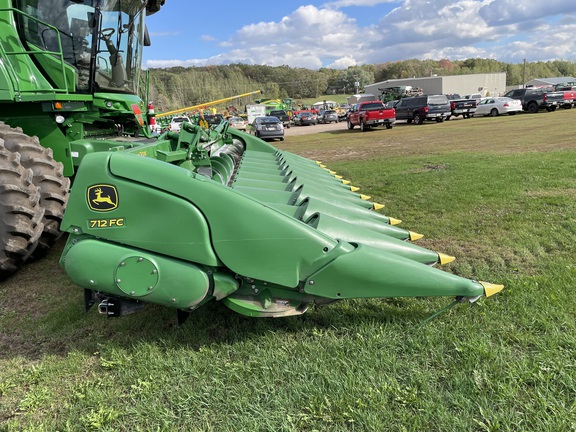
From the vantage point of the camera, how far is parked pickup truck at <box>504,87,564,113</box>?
85.4 ft

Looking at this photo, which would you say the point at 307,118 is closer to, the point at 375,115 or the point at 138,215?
the point at 375,115

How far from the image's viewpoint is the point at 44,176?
3.53 m

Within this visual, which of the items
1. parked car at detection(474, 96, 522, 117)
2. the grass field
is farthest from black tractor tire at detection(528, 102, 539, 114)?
the grass field

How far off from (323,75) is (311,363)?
130 metres

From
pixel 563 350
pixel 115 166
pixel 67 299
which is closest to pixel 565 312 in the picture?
pixel 563 350

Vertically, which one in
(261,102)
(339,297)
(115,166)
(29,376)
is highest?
(261,102)

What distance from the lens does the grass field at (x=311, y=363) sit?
6.44 feet

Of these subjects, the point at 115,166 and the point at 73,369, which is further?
the point at 73,369

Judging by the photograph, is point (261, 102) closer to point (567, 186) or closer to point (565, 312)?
point (567, 186)

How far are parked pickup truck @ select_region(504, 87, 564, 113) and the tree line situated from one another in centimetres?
7296

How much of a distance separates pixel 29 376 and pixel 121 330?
60cm

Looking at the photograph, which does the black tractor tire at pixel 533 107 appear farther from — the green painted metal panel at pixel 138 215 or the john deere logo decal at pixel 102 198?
the john deere logo decal at pixel 102 198

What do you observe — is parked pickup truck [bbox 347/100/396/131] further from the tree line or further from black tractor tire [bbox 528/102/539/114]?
the tree line

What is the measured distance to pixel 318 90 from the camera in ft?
387
